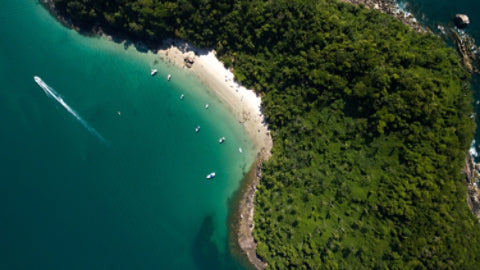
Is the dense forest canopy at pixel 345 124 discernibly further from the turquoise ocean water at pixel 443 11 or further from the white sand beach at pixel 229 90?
the turquoise ocean water at pixel 443 11

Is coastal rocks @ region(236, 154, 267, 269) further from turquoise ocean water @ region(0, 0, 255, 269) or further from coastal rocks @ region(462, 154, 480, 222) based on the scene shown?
coastal rocks @ region(462, 154, 480, 222)

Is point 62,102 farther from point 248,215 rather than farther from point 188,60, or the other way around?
point 248,215

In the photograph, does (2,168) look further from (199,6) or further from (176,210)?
(199,6)

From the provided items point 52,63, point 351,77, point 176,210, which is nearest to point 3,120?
point 52,63

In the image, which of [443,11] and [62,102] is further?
[62,102]

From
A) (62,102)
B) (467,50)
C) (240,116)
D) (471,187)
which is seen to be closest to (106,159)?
(62,102)

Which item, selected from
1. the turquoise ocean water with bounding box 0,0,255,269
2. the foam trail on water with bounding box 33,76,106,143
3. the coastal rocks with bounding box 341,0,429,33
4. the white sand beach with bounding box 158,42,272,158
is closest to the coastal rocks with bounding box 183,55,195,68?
the white sand beach with bounding box 158,42,272,158

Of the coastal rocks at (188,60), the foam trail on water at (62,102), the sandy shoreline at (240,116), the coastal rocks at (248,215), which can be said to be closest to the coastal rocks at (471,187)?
the sandy shoreline at (240,116)
